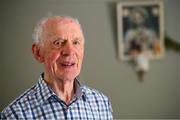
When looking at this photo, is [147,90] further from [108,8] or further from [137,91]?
[108,8]

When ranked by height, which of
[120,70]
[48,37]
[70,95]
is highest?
[48,37]

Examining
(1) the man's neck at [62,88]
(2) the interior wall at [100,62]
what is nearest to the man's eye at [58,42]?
(1) the man's neck at [62,88]

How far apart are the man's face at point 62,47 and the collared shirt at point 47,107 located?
72 mm

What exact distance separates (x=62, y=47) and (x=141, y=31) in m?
1.80

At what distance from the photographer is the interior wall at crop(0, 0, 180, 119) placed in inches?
112

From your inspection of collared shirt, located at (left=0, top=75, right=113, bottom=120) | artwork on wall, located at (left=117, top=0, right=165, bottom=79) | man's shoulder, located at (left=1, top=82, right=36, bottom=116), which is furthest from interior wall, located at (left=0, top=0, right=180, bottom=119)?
man's shoulder, located at (left=1, top=82, right=36, bottom=116)

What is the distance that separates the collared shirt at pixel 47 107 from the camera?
105cm

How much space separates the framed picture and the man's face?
170 cm

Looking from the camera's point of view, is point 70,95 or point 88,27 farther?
point 88,27

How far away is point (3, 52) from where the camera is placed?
9.41 feet

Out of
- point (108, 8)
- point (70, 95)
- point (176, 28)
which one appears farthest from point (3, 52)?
point (70, 95)

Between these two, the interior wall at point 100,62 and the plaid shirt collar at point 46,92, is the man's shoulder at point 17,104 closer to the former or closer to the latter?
the plaid shirt collar at point 46,92

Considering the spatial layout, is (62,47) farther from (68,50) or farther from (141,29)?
(141,29)

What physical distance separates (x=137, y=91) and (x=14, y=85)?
3.50 feet
